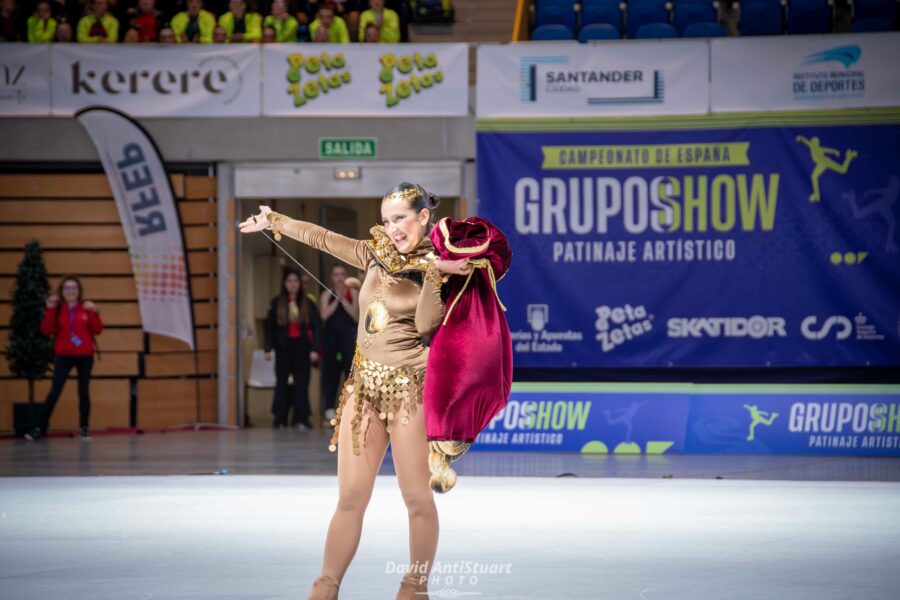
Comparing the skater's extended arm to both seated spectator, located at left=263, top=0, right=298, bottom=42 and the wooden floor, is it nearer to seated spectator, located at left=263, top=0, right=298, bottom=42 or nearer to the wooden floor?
the wooden floor

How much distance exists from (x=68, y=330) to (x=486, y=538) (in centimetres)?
794

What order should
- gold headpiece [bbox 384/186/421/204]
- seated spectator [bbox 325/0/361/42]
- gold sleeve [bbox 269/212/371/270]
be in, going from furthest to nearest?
seated spectator [bbox 325/0/361/42] → gold sleeve [bbox 269/212/371/270] → gold headpiece [bbox 384/186/421/204]

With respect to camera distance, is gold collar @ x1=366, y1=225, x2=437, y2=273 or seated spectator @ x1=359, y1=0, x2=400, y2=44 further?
seated spectator @ x1=359, y1=0, x2=400, y2=44

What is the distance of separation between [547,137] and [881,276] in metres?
3.38

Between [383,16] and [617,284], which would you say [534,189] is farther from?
[383,16]

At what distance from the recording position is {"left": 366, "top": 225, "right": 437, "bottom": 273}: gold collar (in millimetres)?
4828

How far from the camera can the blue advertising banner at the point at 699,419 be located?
1207cm

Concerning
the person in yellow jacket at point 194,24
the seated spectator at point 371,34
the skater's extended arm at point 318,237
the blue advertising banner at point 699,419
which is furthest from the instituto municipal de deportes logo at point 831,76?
the skater's extended arm at point 318,237

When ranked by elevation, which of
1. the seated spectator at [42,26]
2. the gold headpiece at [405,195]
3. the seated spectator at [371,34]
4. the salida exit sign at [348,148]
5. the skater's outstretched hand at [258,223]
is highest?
the seated spectator at [42,26]

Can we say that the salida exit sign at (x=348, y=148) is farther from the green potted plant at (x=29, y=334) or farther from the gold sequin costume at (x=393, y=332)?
the gold sequin costume at (x=393, y=332)

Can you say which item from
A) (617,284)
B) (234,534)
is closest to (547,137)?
(617,284)

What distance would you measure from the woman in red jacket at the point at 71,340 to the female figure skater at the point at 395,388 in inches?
366

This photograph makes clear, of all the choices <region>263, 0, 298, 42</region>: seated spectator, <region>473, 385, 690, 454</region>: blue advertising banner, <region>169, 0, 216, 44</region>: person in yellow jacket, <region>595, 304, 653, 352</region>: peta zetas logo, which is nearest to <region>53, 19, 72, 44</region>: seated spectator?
<region>169, 0, 216, 44</region>: person in yellow jacket

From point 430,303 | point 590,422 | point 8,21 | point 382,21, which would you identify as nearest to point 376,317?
point 430,303
